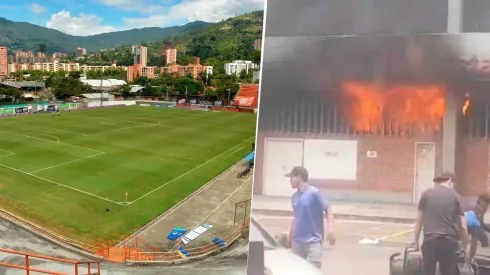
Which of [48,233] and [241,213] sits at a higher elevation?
[241,213]

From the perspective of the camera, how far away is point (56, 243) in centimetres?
1452

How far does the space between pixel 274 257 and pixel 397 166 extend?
196 centimetres

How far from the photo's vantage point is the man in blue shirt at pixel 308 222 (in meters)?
5.31

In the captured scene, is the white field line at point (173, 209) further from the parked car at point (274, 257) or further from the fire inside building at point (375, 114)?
the fire inside building at point (375, 114)

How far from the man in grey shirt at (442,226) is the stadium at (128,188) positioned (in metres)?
6.62

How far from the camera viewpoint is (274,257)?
17.7 ft

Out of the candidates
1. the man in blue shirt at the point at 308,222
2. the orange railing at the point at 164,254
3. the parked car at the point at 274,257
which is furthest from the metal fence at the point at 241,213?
the man in blue shirt at the point at 308,222

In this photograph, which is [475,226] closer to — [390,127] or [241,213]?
[390,127]

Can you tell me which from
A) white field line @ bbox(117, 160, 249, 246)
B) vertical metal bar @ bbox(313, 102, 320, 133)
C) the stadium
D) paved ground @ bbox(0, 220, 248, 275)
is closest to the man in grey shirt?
vertical metal bar @ bbox(313, 102, 320, 133)

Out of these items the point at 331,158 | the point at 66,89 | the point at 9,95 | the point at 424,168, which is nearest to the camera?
the point at 424,168

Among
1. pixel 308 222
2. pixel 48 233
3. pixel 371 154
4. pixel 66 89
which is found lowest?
pixel 48 233

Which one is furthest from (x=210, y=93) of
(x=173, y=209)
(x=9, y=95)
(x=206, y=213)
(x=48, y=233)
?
(x=48, y=233)

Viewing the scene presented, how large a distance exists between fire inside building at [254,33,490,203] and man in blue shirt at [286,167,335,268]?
15cm

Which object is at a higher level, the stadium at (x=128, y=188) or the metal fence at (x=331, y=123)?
the metal fence at (x=331, y=123)
